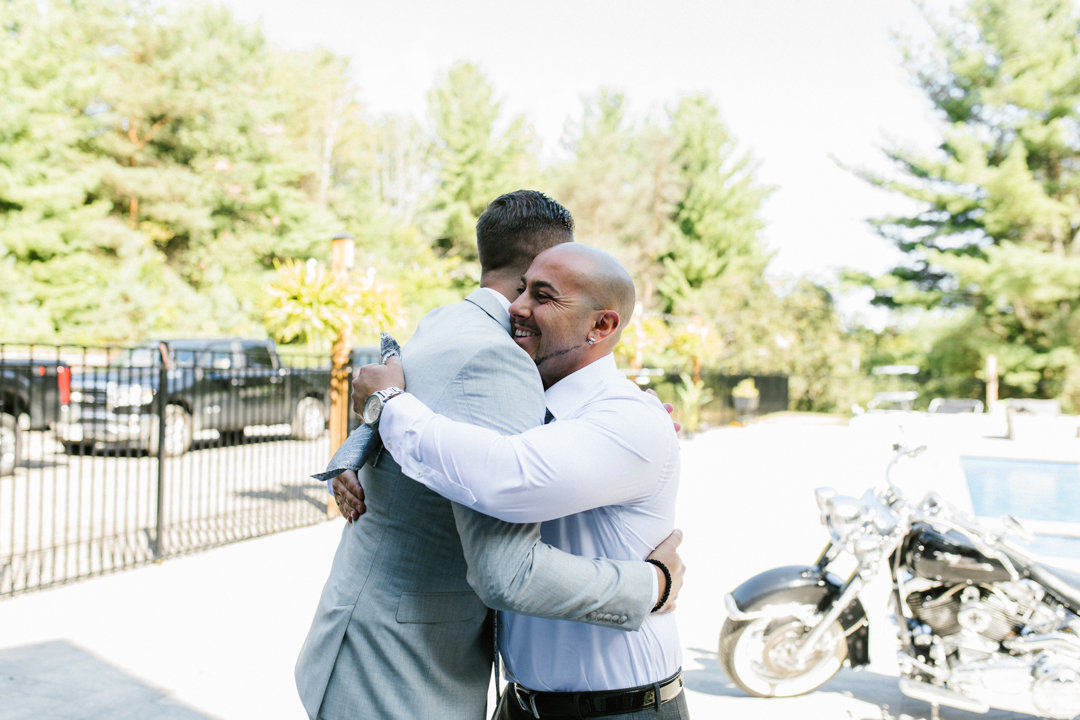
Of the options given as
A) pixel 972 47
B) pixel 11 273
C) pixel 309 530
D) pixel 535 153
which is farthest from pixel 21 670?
pixel 535 153

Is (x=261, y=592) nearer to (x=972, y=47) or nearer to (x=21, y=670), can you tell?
(x=21, y=670)

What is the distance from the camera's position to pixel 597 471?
149 cm

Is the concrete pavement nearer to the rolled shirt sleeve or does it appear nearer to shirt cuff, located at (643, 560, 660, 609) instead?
shirt cuff, located at (643, 560, 660, 609)

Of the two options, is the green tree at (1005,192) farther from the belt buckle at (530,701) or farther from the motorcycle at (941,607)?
the belt buckle at (530,701)

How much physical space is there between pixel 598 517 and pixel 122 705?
352 centimetres

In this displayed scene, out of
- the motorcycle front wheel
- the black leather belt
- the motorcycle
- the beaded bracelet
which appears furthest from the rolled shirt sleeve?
the motorcycle front wheel

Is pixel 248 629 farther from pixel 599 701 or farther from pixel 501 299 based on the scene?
pixel 501 299

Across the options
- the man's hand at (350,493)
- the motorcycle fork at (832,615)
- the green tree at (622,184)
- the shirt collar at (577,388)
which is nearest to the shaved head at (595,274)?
the shirt collar at (577,388)

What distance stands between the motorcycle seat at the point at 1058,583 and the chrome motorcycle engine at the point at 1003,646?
0.15 ft

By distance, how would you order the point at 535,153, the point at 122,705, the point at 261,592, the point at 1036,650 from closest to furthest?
1. the point at 1036,650
2. the point at 122,705
3. the point at 261,592
4. the point at 535,153

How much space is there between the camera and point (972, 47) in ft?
91.7

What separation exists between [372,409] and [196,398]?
1128cm

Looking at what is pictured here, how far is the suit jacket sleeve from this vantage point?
56.7 inches

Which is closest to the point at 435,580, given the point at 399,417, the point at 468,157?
the point at 399,417
